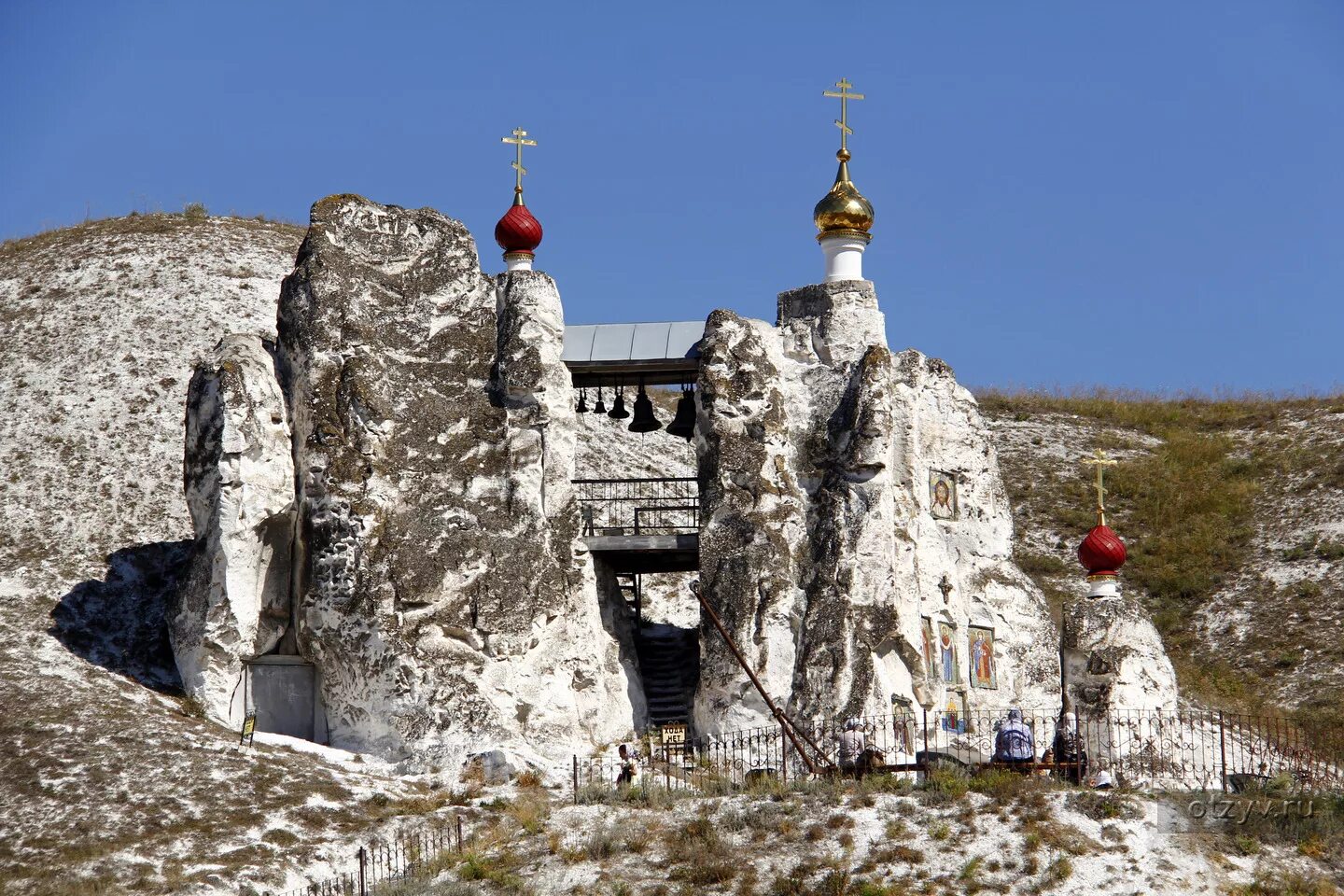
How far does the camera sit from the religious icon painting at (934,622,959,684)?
3644 centimetres

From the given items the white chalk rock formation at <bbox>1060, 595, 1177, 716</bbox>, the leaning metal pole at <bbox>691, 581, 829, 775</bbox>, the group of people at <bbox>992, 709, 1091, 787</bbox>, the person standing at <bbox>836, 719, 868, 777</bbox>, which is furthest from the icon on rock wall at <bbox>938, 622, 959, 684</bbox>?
the white chalk rock formation at <bbox>1060, 595, 1177, 716</bbox>

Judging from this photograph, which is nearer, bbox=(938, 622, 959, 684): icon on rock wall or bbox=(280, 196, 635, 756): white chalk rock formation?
bbox=(280, 196, 635, 756): white chalk rock formation

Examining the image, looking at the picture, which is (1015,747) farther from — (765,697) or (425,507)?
(425,507)

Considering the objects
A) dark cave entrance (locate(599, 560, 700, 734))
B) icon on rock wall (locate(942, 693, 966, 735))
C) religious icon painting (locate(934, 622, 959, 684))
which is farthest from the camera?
dark cave entrance (locate(599, 560, 700, 734))

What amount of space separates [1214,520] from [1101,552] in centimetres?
2291

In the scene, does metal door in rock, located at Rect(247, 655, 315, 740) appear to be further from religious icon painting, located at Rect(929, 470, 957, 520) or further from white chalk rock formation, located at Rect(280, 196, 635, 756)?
religious icon painting, located at Rect(929, 470, 957, 520)

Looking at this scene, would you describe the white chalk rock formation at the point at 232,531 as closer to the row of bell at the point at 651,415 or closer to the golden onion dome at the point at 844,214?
the row of bell at the point at 651,415

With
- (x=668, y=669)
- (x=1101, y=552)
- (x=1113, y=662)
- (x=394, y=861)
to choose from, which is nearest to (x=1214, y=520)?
(x=668, y=669)

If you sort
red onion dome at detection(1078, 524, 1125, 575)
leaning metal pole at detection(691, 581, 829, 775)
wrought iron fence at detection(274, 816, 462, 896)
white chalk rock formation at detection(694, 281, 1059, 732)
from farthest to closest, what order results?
1. white chalk rock formation at detection(694, 281, 1059, 732)
2. leaning metal pole at detection(691, 581, 829, 775)
3. red onion dome at detection(1078, 524, 1125, 575)
4. wrought iron fence at detection(274, 816, 462, 896)

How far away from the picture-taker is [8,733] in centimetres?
3350

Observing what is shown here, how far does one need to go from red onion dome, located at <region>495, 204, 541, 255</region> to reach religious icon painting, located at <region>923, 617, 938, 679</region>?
364 inches

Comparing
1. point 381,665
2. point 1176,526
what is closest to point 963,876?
point 381,665

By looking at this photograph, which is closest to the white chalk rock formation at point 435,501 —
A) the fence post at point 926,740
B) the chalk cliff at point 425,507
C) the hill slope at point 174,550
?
the chalk cliff at point 425,507

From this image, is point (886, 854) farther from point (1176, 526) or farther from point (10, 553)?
point (1176, 526)
